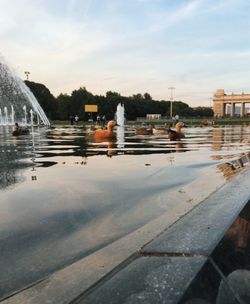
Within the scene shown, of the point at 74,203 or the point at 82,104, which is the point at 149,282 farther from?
the point at 82,104

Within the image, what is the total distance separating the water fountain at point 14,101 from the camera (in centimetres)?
4850

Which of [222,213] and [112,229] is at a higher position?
[222,213]

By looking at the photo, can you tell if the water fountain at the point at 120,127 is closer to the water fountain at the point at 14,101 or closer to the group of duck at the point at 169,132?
the group of duck at the point at 169,132

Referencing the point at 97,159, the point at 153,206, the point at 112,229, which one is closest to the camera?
the point at 112,229

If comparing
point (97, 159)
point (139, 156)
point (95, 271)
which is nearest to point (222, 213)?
point (95, 271)

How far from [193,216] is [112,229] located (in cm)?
87

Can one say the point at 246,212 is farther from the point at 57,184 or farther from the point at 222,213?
the point at 57,184


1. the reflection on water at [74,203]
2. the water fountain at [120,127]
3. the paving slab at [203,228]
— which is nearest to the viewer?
the paving slab at [203,228]

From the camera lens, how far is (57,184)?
6645 millimetres

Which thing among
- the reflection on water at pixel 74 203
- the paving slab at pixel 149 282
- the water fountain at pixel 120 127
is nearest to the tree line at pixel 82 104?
the water fountain at pixel 120 127

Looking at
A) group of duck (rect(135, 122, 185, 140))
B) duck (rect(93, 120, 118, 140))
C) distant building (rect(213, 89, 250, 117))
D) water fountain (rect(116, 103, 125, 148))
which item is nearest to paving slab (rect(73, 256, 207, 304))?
water fountain (rect(116, 103, 125, 148))

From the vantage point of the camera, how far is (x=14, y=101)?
61.2m

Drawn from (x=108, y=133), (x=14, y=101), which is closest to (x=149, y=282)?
(x=108, y=133)

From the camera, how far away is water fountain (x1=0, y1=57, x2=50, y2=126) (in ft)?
159
